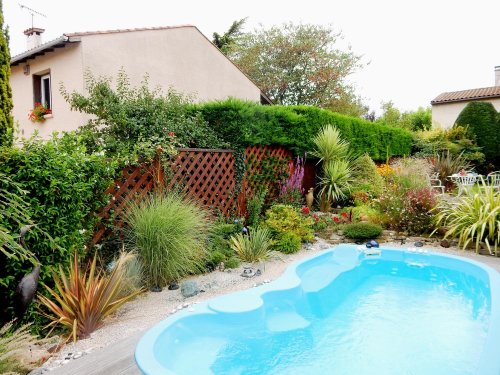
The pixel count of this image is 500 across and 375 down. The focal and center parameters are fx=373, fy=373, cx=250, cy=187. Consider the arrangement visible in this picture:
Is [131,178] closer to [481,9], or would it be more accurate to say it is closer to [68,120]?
[68,120]

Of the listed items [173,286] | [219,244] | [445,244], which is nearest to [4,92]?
[173,286]

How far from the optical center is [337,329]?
4059 mm

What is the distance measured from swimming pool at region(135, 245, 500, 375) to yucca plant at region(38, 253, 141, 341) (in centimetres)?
63

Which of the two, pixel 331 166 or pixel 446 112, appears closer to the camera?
pixel 331 166

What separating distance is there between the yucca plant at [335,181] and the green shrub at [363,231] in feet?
7.30

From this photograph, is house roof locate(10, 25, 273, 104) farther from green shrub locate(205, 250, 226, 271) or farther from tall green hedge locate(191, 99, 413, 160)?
green shrub locate(205, 250, 226, 271)

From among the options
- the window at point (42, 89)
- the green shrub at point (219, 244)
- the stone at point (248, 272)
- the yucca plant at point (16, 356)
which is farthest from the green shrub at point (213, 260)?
the window at point (42, 89)

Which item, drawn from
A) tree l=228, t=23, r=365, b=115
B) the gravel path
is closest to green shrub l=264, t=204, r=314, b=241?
the gravel path

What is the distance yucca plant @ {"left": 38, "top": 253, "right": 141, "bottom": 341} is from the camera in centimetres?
317

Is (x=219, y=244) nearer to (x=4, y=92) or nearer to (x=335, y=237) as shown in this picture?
(x=335, y=237)

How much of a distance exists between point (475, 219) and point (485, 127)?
11402 mm

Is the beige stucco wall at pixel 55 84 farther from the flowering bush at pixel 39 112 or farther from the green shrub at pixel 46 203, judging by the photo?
the green shrub at pixel 46 203

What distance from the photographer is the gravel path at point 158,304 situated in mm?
2941

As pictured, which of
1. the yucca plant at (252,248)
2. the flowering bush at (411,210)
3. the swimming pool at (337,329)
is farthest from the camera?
the flowering bush at (411,210)
